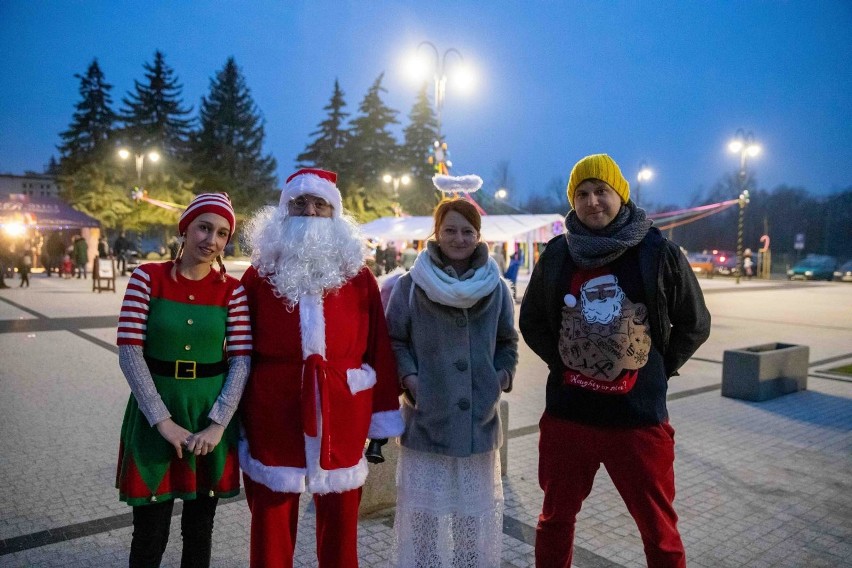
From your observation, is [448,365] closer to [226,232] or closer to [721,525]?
[226,232]

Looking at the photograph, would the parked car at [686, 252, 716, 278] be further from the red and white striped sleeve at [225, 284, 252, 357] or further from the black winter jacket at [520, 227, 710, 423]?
the red and white striped sleeve at [225, 284, 252, 357]

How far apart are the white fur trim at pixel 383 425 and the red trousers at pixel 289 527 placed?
248 mm

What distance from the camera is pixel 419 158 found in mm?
53219

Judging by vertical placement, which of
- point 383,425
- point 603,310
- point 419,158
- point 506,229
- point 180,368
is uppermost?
point 419,158

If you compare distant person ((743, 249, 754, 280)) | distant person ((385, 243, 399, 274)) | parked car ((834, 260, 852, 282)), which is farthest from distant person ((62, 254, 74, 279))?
parked car ((834, 260, 852, 282))

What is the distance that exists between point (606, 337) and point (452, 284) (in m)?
0.70

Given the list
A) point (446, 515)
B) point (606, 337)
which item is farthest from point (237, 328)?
point (606, 337)

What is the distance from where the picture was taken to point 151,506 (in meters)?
2.50

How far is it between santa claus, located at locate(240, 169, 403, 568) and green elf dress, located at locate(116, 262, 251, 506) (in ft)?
0.44

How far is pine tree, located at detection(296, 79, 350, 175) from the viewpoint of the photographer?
5125 cm

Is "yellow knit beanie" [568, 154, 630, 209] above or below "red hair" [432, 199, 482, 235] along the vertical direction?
above

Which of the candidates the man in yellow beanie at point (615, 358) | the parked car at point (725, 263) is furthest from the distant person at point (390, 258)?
the man in yellow beanie at point (615, 358)

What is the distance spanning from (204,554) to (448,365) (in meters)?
1.34

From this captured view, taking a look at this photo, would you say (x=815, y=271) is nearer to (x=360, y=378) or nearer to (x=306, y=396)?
(x=360, y=378)
